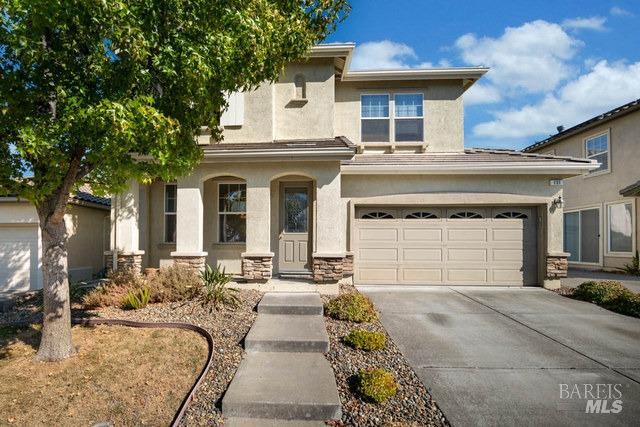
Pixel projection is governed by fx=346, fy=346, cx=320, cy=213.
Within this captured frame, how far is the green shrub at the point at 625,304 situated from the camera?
7.29 m

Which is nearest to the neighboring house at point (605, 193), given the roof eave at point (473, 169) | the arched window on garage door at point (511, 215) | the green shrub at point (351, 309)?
the roof eave at point (473, 169)

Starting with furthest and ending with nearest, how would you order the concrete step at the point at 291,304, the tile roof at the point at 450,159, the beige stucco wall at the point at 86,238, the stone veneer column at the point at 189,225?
the beige stucco wall at the point at 86,238, the tile roof at the point at 450,159, the stone veneer column at the point at 189,225, the concrete step at the point at 291,304

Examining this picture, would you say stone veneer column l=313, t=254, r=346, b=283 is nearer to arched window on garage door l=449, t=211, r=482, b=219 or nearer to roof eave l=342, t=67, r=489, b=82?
arched window on garage door l=449, t=211, r=482, b=219

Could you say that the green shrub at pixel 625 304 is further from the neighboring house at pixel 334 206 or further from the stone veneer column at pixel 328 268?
the stone veneer column at pixel 328 268

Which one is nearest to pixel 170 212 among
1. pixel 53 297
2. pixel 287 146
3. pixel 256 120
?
pixel 256 120

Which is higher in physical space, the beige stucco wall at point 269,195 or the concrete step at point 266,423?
the beige stucco wall at point 269,195

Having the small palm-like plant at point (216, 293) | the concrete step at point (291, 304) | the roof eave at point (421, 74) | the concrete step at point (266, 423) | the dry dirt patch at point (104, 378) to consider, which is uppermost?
the roof eave at point (421, 74)

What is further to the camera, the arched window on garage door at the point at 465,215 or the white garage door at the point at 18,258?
the arched window on garage door at the point at 465,215

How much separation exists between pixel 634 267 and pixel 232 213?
14082 mm

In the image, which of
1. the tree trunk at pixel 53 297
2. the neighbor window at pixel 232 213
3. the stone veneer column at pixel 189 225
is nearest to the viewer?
the tree trunk at pixel 53 297

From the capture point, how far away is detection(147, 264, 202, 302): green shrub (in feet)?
24.0

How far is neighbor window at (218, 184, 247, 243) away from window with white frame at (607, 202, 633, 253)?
551 inches

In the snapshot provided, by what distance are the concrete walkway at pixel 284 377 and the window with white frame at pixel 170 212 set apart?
5.17 metres

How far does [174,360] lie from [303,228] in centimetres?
565
